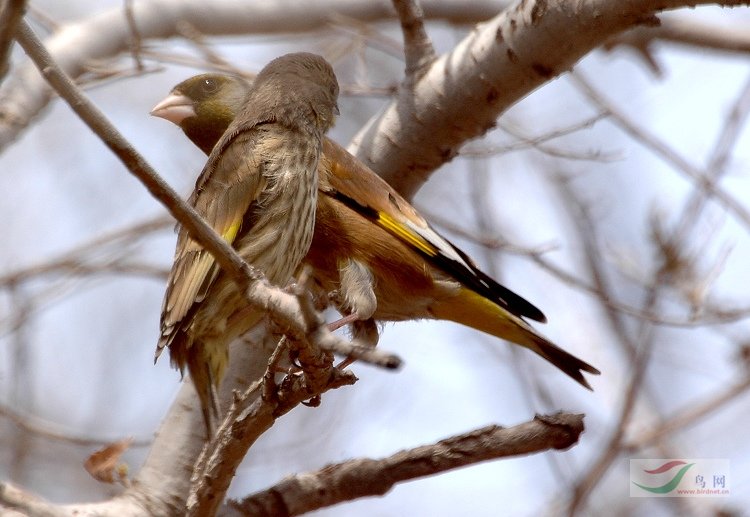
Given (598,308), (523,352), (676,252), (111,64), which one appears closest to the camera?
(676,252)

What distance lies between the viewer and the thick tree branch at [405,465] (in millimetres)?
2928

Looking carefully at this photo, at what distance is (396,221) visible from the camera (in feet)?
12.5

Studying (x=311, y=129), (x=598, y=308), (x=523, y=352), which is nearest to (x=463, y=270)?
(x=311, y=129)

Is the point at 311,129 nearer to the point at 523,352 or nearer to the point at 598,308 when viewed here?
the point at 523,352

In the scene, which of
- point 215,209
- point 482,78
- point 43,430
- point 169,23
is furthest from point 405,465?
point 169,23

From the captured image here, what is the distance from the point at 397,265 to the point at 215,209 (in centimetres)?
74

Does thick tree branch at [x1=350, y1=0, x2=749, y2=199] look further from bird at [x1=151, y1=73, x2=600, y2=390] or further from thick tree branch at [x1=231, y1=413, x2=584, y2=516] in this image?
thick tree branch at [x1=231, y1=413, x2=584, y2=516]

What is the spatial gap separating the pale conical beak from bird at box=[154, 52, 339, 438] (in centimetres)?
80

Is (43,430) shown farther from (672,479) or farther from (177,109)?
(672,479)

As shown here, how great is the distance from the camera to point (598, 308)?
707 centimetres

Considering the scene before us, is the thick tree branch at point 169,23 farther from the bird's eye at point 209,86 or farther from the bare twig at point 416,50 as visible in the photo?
the bare twig at point 416,50

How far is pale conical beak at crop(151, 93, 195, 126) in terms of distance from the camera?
176 inches

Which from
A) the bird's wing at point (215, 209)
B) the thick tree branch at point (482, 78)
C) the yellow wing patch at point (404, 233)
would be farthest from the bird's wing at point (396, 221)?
the bird's wing at point (215, 209)

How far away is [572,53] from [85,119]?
1983 mm
